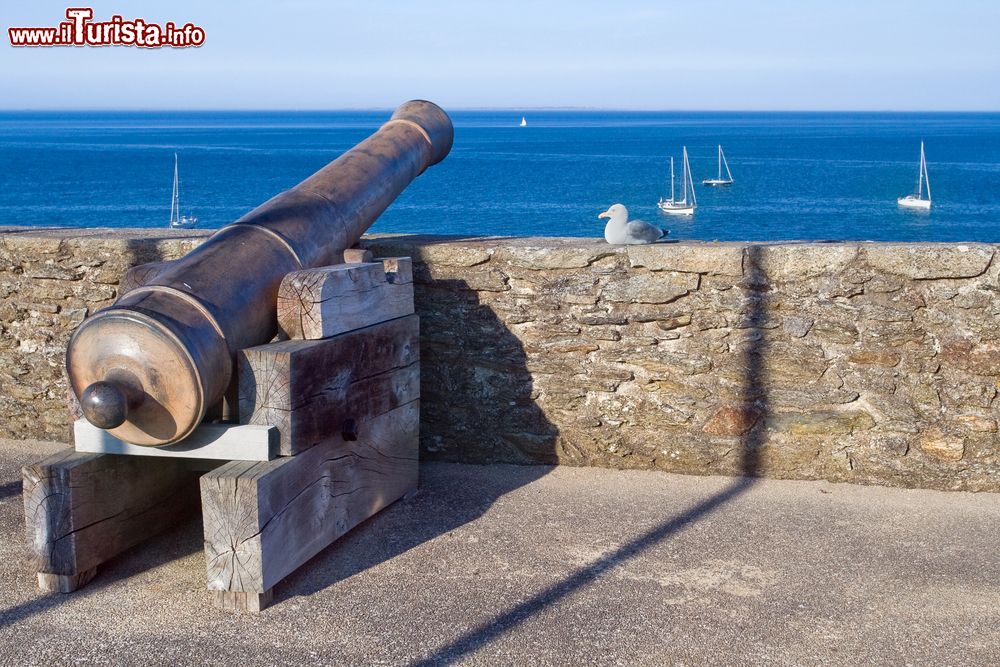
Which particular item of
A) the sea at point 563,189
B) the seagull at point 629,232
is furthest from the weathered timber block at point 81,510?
the sea at point 563,189

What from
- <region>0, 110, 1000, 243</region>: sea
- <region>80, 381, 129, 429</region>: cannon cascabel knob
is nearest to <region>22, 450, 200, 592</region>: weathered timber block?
<region>80, 381, 129, 429</region>: cannon cascabel knob

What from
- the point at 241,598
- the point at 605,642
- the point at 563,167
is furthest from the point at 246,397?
the point at 563,167

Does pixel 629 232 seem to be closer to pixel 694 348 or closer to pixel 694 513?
pixel 694 348

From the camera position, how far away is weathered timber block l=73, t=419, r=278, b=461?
12.6 feet

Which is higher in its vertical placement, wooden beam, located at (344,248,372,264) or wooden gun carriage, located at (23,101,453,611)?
wooden beam, located at (344,248,372,264)

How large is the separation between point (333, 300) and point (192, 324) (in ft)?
1.98

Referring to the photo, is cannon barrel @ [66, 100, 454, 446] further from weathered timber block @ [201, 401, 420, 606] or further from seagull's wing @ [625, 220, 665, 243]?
seagull's wing @ [625, 220, 665, 243]

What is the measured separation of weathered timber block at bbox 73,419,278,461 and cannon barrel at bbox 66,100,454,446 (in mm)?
119

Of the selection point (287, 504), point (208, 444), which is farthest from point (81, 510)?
point (287, 504)

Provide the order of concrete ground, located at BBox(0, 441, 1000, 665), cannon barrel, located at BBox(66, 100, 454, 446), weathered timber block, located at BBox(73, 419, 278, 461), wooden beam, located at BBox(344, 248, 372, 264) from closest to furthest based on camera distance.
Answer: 1. concrete ground, located at BBox(0, 441, 1000, 665)
2. cannon barrel, located at BBox(66, 100, 454, 446)
3. weathered timber block, located at BBox(73, 419, 278, 461)
4. wooden beam, located at BBox(344, 248, 372, 264)

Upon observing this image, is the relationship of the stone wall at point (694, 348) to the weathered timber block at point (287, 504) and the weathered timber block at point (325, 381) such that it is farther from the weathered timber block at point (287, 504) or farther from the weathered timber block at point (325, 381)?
the weathered timber block at point (287, 504)

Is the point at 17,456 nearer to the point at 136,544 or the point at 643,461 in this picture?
the point at 136,544

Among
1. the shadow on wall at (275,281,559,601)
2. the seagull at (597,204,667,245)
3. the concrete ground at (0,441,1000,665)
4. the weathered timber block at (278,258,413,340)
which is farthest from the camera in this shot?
the seagull at (597,204,667,245)

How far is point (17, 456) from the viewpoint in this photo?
18.2 feet
